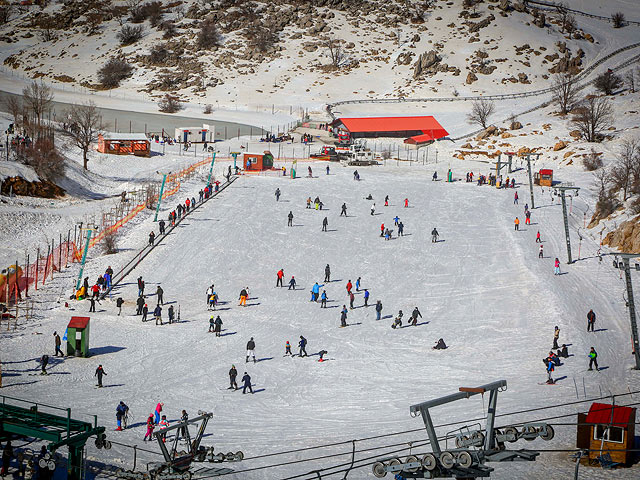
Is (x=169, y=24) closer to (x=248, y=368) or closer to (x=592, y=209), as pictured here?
(x=592, y=209)

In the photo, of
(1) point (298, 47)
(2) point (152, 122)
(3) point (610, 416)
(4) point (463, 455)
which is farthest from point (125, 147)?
(4) point (463, 455)

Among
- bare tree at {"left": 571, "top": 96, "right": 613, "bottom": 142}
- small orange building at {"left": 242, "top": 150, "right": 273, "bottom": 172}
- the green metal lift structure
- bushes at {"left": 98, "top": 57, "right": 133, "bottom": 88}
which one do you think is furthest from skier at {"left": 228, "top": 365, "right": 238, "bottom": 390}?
bushes at {"left": 98, "top": 57, "right": 133, "bottom": 88}

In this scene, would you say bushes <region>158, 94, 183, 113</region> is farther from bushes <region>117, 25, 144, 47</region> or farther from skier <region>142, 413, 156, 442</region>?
skier <region>142, 413, 156, 442</region>

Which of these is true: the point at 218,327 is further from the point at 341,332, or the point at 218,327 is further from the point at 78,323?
the point at 78,323

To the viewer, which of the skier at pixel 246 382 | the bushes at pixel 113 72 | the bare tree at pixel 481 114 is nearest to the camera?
the skier at pixel 246 382

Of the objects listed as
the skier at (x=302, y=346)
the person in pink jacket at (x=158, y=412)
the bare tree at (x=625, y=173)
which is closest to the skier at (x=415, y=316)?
the skier at (x=302, y=346)

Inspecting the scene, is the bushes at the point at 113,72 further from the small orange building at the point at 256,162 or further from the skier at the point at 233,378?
the skier at the point at 233,378

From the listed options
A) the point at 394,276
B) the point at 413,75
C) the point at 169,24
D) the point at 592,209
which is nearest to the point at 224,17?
the point at 169,24
